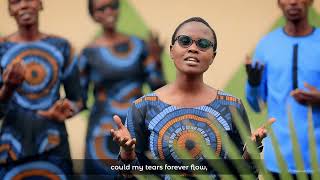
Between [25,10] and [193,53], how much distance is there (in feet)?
3.82

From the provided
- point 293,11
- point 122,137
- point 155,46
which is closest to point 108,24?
point 155,46

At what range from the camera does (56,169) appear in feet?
13.2

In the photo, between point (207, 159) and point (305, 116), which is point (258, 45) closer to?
point (305, 116)

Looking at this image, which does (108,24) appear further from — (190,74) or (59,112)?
(190,74)

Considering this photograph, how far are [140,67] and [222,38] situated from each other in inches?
20.9

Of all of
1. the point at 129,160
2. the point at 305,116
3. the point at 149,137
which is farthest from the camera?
the point at 305,116

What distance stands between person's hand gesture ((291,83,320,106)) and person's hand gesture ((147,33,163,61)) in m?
0.83

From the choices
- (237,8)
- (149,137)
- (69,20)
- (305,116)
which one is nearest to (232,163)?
(149,137)

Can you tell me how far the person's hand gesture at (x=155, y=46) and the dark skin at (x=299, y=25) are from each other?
0.53 metres

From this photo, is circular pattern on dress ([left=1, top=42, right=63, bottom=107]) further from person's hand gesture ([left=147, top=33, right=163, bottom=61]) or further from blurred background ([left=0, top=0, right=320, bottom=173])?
person's hand gesture ([left=147, top=33, right=163, bottom=61])

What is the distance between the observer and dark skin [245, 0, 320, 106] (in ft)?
12.5

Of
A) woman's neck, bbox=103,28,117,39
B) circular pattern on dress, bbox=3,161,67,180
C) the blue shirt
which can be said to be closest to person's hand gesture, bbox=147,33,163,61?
woman's neck, bbox=103,28,117,39

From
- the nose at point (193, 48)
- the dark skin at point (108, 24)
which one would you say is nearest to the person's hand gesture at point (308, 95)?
the nose at point (193, 48)

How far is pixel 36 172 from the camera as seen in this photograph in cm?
402
